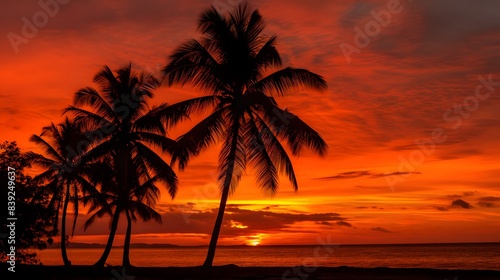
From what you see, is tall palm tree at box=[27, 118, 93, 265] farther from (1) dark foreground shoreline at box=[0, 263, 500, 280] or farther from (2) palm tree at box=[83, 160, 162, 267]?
A: (1) dark foreground shoreline at box=[0, 263, 500, 280]

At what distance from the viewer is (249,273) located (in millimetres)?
23594

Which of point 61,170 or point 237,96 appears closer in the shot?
point 237,96

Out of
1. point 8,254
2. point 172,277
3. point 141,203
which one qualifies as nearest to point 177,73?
point 172,277

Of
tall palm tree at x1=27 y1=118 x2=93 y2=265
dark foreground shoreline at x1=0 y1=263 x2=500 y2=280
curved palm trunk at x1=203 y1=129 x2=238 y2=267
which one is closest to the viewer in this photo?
dark foreground shoreline at x1=0 y1=263 x2=500 y2=280

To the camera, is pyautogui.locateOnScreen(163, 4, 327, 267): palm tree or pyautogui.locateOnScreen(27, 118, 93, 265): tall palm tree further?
pyautogui.locateOnScreen(27, 118, 93, 265): tall palm tree

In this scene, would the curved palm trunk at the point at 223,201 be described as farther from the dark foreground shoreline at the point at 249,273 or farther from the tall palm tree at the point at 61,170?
the tall palm tree at the point at 61,170

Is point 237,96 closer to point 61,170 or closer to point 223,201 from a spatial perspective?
point 223,201

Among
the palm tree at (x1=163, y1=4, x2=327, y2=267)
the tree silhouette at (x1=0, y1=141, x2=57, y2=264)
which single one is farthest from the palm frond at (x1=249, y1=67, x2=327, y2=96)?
the tree silhouette at (x1=0, y1=141, x2=57, y2=264)

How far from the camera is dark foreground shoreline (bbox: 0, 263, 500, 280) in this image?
845 inches

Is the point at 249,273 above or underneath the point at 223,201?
underneath

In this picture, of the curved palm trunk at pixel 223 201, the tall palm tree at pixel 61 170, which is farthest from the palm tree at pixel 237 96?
the tall palm tree at pixel 61 170

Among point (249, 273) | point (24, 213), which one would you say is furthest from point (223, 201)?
point (24, 213)

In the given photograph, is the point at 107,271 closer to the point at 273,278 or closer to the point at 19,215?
the point at 19,215

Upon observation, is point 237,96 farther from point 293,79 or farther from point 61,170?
point 61,170
